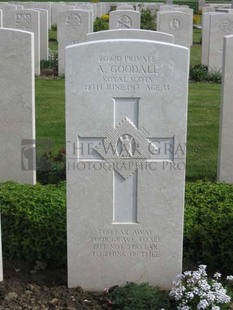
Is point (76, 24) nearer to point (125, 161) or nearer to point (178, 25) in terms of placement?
point (178, 25)

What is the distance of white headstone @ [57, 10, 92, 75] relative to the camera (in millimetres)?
13312

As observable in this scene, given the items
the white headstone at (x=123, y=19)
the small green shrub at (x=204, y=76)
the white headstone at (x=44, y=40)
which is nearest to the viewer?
the small green shrub at (x=204, y=76)

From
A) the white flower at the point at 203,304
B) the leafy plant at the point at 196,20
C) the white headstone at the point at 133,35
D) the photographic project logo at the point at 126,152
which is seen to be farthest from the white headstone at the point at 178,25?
the leafy plant at the point at 196,20

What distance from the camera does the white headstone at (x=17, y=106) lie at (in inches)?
233

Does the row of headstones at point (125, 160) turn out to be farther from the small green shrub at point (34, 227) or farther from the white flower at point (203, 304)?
the white flower at point (203, 304)

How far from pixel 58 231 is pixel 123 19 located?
1036 centimetres

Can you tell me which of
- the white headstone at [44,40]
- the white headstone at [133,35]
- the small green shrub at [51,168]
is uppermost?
the white headstone at [44,40]

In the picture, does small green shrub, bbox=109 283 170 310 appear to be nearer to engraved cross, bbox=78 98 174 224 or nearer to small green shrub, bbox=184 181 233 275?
engraved cross, bbox=78 98 174 224

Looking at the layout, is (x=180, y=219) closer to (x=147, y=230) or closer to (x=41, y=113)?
(x=147, y=230)

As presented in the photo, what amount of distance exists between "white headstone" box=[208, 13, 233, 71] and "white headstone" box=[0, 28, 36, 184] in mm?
8090

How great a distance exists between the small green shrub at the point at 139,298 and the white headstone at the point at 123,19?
10721 mm

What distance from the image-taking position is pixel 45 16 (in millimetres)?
15242

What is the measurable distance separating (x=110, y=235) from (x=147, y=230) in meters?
0.25

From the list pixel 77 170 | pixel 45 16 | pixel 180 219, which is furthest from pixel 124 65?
pixel 45 16
